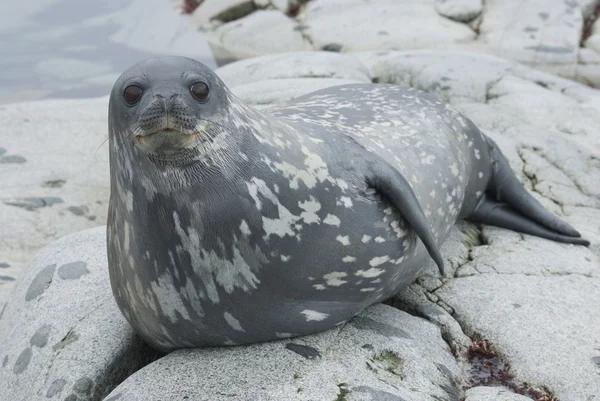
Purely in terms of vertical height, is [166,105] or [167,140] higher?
[166,105]

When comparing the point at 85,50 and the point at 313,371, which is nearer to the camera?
the point at 313,371

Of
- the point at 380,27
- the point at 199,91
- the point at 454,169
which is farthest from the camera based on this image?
the point at 380,27

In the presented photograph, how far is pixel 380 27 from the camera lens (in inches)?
390

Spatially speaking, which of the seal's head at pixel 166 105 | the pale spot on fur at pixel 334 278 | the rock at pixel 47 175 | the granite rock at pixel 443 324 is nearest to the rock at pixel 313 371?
the granite rock at pixel 443 324

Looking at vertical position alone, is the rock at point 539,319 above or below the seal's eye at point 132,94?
below

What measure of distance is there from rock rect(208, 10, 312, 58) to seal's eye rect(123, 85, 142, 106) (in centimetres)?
794

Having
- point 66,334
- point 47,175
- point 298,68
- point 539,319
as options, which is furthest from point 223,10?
point 539,319

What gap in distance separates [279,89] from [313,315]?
11.4ft

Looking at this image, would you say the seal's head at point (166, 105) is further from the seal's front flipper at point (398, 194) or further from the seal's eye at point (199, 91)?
the seal's front flipper at point (398, 194)

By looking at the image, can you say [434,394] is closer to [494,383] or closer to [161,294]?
[494,383]

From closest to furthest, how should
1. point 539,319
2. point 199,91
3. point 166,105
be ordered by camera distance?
1. point 166,105
2. point 199,91
3. point 539,319

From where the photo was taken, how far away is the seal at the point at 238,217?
229cm

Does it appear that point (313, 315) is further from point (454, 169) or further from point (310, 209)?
point (454, 169)

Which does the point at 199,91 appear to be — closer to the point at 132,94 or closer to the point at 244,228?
the point at 132,94
